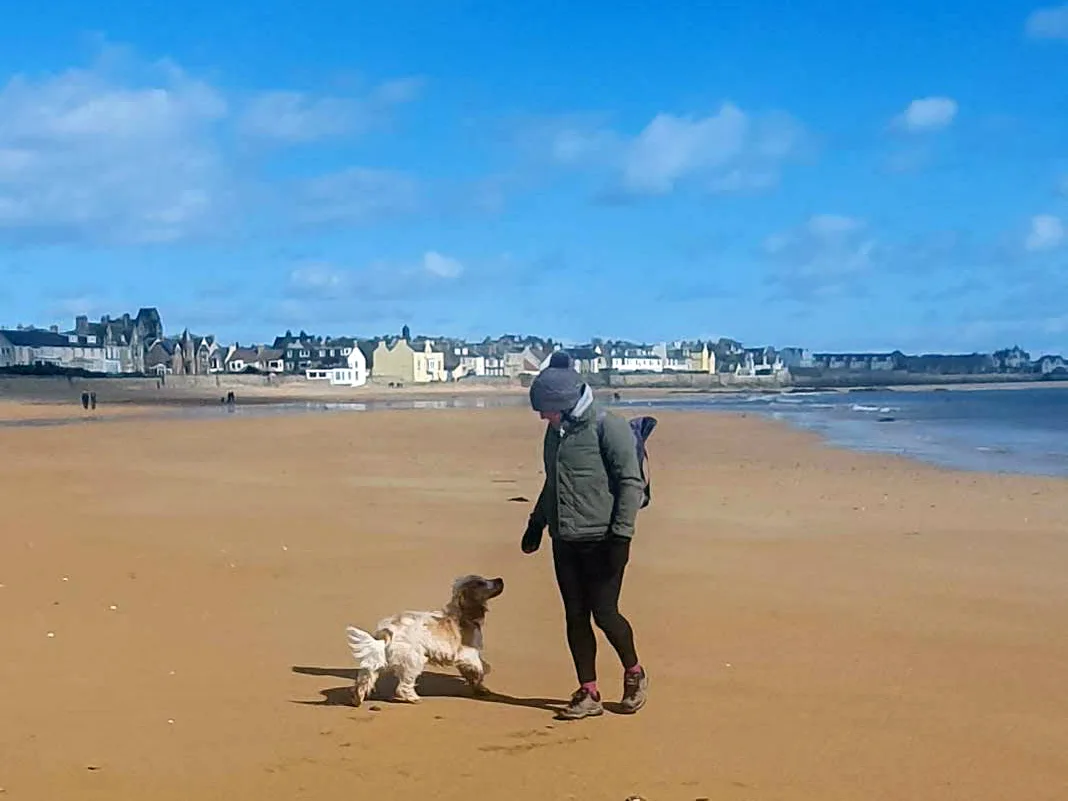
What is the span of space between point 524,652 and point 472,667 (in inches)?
46.8

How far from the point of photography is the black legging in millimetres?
5914

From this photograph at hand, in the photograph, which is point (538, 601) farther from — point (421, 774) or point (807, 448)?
point (807, 448)

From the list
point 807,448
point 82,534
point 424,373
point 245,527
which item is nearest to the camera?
point 82,534

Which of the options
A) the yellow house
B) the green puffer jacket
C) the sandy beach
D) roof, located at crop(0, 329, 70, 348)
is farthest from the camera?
the yellow house

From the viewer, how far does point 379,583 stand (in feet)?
31.1

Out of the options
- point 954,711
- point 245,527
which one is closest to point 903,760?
point 954,711

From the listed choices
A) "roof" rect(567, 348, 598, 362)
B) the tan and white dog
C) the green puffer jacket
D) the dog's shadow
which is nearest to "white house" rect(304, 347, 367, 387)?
"roof" rect(567, 348, 598, 362)

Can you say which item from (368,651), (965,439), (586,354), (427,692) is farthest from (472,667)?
(586,354)

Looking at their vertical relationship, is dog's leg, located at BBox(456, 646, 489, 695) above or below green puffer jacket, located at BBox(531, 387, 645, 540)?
below

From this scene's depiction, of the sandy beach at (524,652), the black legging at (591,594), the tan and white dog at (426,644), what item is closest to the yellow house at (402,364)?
the sandy beach at (524,652)

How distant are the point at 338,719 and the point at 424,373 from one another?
478ft

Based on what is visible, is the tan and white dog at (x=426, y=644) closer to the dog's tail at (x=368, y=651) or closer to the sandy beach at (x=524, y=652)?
the dog's tail at (x=368, y=651)

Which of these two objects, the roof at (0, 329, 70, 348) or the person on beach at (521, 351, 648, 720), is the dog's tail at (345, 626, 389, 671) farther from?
the roof at (0, 329, 70, 348)

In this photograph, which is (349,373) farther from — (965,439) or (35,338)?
(965,439)
